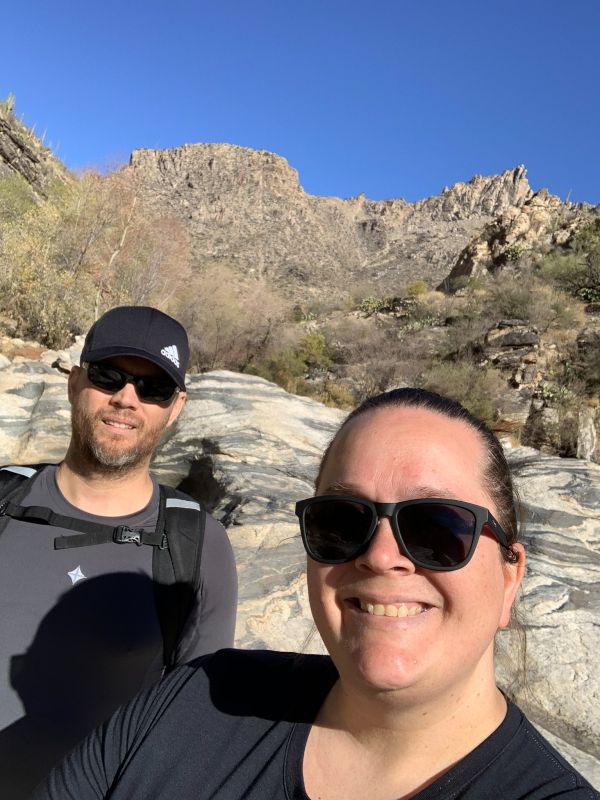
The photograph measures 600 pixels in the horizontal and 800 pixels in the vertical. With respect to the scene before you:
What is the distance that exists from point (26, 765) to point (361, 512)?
127cm

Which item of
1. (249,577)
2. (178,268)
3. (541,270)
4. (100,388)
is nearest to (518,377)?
(541,270)

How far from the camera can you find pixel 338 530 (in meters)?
1.04

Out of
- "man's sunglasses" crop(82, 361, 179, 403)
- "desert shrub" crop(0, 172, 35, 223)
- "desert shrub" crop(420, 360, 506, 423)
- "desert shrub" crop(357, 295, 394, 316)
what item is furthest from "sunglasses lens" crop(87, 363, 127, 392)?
"desert shrub" crop(357, 295, 394, 316)

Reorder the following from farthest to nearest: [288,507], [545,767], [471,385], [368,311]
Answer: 1. [368,311]
2. [471,385]
3. [288,507]
4. [545,767]

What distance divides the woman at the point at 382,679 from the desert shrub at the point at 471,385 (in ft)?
36.0

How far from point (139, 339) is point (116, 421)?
0.30 m

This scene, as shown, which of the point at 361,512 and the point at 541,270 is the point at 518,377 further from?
the point at 361,512

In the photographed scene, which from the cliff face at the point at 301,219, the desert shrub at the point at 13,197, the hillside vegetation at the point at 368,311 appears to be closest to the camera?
the hillside vegetation at the point at 368,311

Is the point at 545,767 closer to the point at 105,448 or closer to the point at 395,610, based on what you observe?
the point at 395,610

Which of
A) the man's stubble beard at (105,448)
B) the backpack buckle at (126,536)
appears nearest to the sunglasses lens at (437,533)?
the backpack buckle at (126,536)

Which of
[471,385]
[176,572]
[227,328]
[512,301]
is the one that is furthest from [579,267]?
[176,572]

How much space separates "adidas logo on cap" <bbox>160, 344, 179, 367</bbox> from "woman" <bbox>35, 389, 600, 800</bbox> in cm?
108

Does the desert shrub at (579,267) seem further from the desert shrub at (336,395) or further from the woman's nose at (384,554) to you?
the woman's nose at (384,554)

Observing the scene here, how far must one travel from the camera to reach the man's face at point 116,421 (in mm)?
1934
